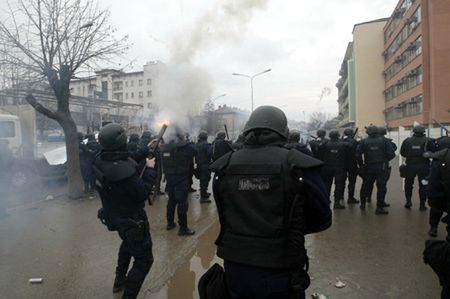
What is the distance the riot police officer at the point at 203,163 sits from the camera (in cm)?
993

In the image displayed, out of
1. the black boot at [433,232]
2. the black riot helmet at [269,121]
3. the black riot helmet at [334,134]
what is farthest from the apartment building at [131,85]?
the black riot helmet at [269,121]

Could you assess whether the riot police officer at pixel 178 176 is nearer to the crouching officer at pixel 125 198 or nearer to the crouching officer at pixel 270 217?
the crouching officer at pixel 125 198

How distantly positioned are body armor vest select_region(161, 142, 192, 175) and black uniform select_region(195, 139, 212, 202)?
3068 millimetres

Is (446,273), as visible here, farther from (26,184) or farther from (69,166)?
(26,184)

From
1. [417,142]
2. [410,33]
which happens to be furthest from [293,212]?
[410,33]

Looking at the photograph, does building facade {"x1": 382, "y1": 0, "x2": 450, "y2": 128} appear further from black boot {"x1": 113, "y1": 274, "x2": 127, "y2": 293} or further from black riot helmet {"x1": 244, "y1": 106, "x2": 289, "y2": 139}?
black riot helmet {"x1": 244, "y1": 106, "x2": 289, "y2": 139}

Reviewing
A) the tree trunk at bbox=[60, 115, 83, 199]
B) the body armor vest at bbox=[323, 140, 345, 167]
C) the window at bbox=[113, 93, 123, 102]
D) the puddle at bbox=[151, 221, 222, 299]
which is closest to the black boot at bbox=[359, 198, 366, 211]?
the body armor vest at bbox=[323, 140, 345, 167]

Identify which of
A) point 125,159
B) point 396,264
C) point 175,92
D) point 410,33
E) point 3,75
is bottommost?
point 396,264

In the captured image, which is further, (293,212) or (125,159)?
(125,159)

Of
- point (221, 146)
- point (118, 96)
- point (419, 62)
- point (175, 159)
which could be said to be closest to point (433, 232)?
point (175, 159)

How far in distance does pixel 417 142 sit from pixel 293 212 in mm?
6568

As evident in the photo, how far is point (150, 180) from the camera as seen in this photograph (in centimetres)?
396

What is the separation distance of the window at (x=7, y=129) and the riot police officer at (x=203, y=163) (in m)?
7.21

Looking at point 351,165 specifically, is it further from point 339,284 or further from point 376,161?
point 339,284
